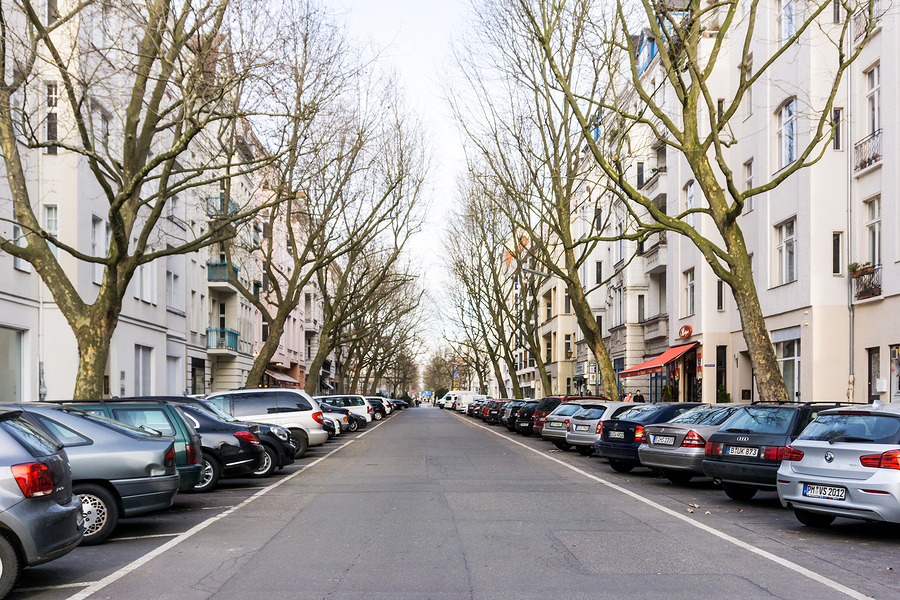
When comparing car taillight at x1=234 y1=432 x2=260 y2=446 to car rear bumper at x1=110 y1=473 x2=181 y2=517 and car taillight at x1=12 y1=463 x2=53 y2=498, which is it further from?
car taillight at x1=12 y1=463 x2=53 y2=498

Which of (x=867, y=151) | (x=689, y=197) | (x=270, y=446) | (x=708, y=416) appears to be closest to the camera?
(x=708, y=416)

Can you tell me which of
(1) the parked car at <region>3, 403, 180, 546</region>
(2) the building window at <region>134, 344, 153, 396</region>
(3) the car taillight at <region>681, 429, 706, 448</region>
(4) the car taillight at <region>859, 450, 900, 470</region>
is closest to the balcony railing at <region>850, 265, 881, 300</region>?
(3) the car taillight at <region>681, 429, 706, 448</region>

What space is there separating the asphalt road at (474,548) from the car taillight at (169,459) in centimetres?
78

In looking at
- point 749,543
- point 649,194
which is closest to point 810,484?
point 749,543

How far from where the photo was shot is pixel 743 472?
501 inches

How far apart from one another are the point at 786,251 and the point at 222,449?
19.5 meters

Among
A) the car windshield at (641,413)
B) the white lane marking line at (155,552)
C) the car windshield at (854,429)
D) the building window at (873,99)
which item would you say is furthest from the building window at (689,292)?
the car windshield at (854,429)

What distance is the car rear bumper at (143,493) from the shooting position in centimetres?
1004

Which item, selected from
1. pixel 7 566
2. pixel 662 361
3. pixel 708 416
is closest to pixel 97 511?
pixel 7 566

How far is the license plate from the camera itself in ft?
32.4

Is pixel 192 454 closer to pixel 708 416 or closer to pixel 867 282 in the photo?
pixel 708 416

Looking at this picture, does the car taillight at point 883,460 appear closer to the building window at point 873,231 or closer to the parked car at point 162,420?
the parked car at point 162,420

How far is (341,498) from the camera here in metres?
13.7

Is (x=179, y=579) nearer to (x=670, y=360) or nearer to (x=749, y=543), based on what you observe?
(x=749, y=543)
